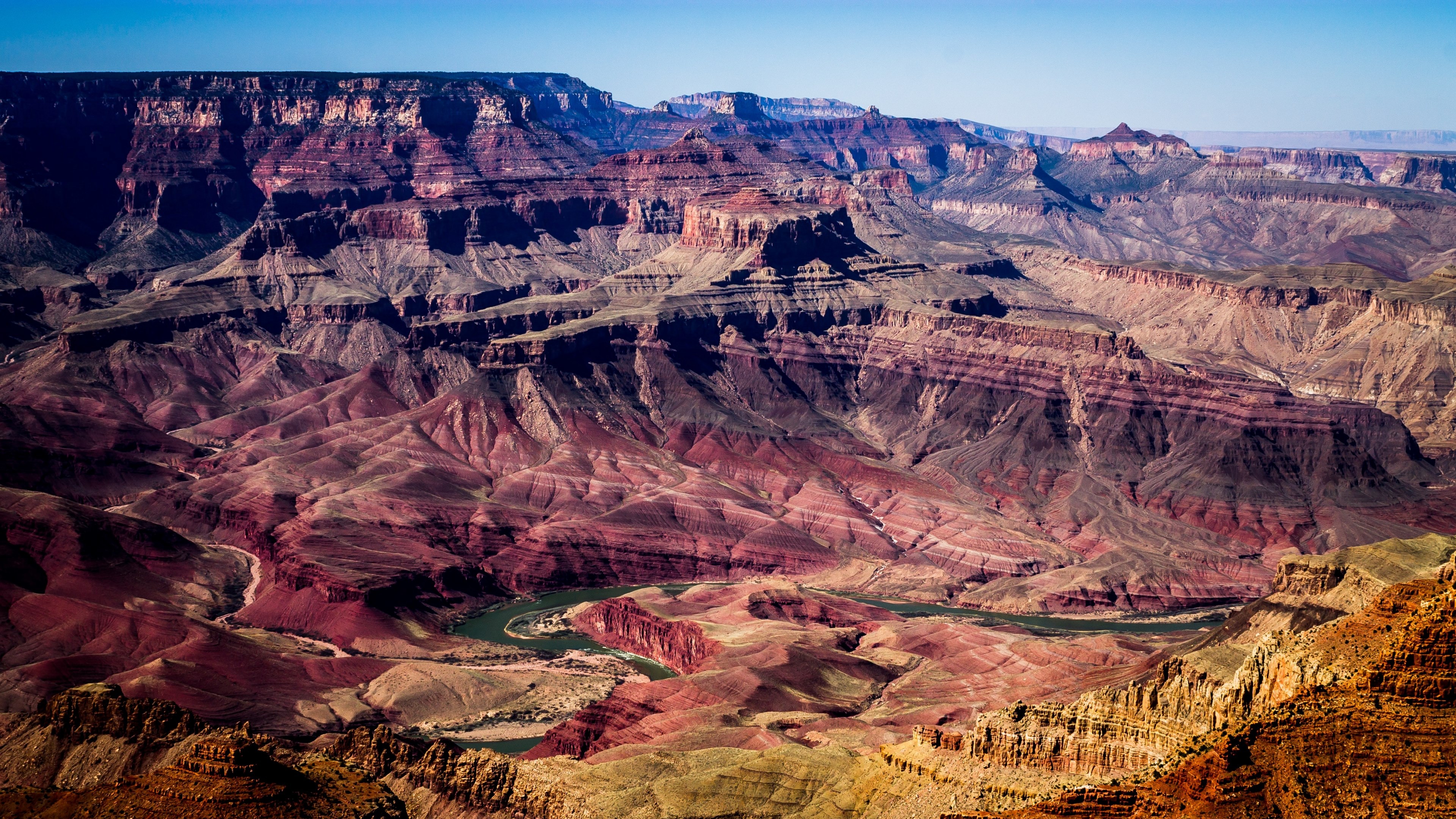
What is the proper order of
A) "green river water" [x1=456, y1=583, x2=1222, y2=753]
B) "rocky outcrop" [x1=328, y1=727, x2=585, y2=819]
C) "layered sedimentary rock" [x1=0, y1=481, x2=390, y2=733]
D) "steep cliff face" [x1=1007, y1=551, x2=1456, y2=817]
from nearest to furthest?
"steep cliff face" [x1=1007, y1=551, x2=1456, y2=817], "rocky outcrop" [x1=328, y1=727, x2=585, y2=819], "layered sedimentary rock" [x1=0, y1=481, x2=390, y2=733], "green river water" [x1=456, y1=583, x2=1222, y2=753]

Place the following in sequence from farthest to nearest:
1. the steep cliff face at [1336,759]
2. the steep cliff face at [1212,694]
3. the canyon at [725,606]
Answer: the canyon at [725,606], the steep cliff face at [1212,694], the steep cliff face at [1336,759]

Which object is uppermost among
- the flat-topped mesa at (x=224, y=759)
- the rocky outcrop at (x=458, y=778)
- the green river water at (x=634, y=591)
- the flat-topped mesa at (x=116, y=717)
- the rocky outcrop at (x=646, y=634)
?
the flat-topped mesa at (x=224, y=759)

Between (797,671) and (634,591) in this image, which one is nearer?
(797,671)

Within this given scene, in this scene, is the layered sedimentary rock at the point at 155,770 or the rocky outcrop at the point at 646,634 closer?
the layered sedimentary rock at the point at 155,770

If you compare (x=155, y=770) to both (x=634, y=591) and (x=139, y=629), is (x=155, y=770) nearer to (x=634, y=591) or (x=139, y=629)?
(x=139, y=629)

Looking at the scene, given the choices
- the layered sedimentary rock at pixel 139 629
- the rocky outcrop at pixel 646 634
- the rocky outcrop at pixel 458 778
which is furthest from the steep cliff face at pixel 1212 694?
the layered sedimentary rock at pixel 139 629

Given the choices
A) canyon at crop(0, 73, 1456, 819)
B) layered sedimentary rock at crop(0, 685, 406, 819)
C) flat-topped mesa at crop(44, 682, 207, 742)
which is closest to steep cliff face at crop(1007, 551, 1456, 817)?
→ canyon at crop(0, 73, 1456, 819)

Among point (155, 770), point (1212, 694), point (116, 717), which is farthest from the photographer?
point (116, 717)

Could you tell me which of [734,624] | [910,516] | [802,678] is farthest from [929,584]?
[802,678]

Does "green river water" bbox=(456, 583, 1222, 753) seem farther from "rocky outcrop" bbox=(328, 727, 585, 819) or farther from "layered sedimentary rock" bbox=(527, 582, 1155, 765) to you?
"rocky outcrop" bbox=(328, 727, 585, 819)

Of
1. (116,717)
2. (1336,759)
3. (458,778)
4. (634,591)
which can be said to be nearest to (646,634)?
(634,591)

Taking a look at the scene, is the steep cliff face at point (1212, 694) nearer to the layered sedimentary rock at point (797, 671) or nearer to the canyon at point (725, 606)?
the canyon at point (725, 606)

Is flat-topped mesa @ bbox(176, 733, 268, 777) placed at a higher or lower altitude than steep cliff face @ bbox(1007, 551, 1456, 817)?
lower

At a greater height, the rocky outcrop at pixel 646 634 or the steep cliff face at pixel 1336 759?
the steep cliff face at pixel 1336 759
